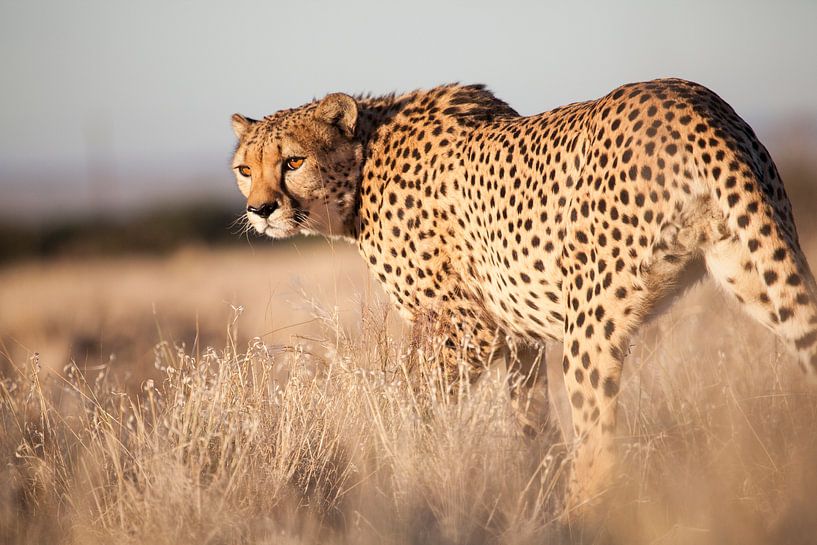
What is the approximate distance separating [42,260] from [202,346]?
1917 cm

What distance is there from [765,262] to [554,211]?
2.55 ft

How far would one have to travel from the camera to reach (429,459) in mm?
3359

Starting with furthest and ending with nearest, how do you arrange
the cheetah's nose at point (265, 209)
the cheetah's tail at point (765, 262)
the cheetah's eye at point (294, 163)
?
the cheetah's eye at point (294, 163), the cheetah's nose at point (265, 209), the cheetah's tail at point (765, 262)

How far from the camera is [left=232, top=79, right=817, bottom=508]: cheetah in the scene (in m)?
3.05

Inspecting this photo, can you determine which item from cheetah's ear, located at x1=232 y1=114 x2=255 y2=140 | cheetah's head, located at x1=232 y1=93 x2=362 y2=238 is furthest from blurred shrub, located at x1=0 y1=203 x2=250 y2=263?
cheetah's head, located at x1=232 y1=93 x2=362 y2=238

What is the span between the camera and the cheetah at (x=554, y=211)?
10.0ft

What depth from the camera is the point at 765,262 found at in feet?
9.80

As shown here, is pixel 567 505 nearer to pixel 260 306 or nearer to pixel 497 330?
pixel 497 330

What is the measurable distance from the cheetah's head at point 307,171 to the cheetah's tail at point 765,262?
74.3 inches

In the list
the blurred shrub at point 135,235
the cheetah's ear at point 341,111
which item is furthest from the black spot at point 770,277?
the blurred shrub at point 135,235

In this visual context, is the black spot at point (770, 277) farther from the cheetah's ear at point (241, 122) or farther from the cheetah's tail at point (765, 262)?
the cheetah's ear at point (241, 122)

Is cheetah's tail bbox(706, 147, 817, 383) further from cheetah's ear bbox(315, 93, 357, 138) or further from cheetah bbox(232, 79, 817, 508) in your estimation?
cheetah's ear bbox(315, 93, 357, 138)

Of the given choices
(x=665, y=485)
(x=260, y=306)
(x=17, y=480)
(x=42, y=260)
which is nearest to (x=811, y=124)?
(x=260, y=306)

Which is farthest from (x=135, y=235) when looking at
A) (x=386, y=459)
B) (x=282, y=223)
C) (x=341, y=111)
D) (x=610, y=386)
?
(x=610, y=386)
